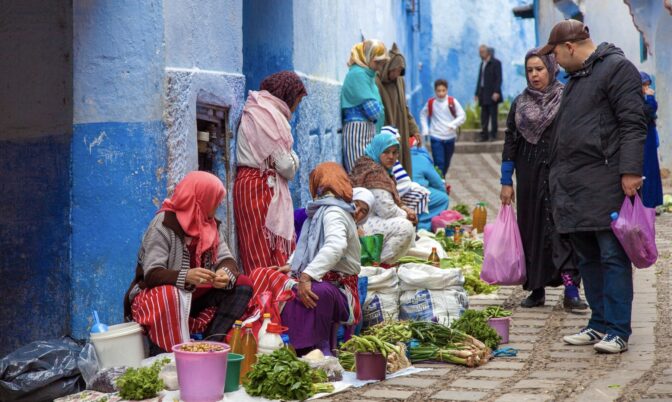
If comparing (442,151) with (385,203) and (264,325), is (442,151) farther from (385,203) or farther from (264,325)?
(264,325)

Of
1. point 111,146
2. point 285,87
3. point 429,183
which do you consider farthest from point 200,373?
point 429,183

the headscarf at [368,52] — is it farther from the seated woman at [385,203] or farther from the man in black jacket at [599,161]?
the man in black jacket at [599,161]

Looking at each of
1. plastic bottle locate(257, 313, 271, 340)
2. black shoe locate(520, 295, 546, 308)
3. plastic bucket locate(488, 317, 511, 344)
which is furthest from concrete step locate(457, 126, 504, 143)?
plastic bottle locate(257, 313, 271, 340)

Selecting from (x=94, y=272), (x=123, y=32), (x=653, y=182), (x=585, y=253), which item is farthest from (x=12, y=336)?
(x=653, y=182)

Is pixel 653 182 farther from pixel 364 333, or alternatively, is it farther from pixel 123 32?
pixel 123 32

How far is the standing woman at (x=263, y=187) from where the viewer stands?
800cm

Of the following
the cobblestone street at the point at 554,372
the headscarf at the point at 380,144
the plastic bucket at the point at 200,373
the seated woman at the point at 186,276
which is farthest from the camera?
the headscarf at the point at 380,144

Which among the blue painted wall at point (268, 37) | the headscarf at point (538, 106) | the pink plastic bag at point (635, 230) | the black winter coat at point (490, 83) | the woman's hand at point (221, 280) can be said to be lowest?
the woman's hand at point (221, 280)

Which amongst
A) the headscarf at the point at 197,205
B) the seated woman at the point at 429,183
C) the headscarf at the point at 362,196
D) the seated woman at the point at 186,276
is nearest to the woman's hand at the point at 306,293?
the seated woman at the point at 186,276

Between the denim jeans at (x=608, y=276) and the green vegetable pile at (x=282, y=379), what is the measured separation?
1.79 meters

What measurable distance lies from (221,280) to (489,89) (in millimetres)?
16972

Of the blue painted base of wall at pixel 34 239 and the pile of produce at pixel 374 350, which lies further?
the blue painted base of wall at pixel 34 239

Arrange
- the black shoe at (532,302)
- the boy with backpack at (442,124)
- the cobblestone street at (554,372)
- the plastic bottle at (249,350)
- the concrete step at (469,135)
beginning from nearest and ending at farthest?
the cobblestone street at (554,372) → the plastic bottle at (249,350) → the black shoe at (532,302) → the boy with backpack at (442,124) → the concrete step at (469,135)

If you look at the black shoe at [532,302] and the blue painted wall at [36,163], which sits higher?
the blue painted wall at [36,163]
